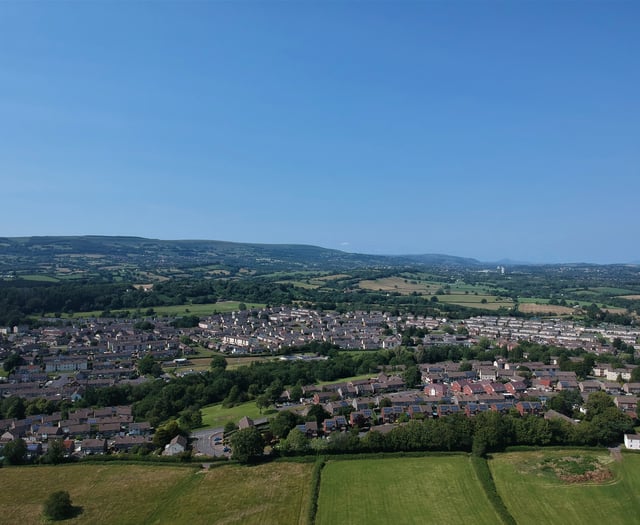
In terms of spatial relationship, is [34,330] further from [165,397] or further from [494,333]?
[494,333]

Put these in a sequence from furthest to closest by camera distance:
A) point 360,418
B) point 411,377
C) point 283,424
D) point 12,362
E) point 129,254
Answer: point 129,254, point 12,362, point 411,377, point 360,418, point 283,424

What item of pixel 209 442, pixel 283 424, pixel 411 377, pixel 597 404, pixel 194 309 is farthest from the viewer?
pixel 194 309

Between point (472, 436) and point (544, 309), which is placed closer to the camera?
point (472, 436)

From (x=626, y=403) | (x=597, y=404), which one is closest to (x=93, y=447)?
(x=597, y=404)

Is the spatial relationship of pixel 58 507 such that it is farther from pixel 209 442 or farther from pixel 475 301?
pixel 475 301

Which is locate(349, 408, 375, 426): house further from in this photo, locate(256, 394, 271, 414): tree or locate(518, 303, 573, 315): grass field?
locate(518, 303, 573, 315): grass field

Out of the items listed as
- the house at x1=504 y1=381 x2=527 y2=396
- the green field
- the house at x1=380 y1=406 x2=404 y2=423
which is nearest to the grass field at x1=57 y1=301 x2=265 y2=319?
the house at x1=380 y1=406 x2=404 y2=423
